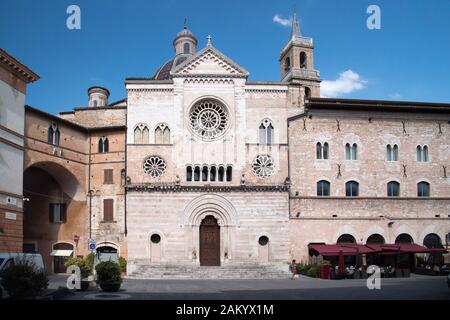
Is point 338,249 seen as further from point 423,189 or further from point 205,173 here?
point 205,173

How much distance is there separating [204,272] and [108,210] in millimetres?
9803

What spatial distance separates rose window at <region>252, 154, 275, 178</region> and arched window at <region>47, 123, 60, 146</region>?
14888mm

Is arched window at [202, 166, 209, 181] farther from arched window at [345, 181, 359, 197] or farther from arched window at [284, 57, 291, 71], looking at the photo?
arched window at [284, 57, 291, 71]

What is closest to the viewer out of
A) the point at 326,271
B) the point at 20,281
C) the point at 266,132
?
the point at 20,281

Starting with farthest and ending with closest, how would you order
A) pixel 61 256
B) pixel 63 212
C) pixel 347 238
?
pixel 63 212, pixel 61 256, pixel 347 238

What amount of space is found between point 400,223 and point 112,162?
2309 centimetres

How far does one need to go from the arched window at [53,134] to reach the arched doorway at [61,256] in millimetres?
8500

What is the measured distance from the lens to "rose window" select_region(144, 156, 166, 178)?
3731 cm

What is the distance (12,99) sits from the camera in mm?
30734

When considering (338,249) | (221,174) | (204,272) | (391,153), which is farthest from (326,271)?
(391,153)

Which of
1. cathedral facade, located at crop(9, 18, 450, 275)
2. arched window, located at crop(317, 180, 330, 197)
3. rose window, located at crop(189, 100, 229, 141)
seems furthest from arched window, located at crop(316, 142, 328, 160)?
rose window, located at crop(189, 100, 229, 141)

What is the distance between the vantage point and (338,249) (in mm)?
35562

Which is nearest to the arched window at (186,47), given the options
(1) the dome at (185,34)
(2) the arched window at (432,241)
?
(1) the dome at (185,34)
